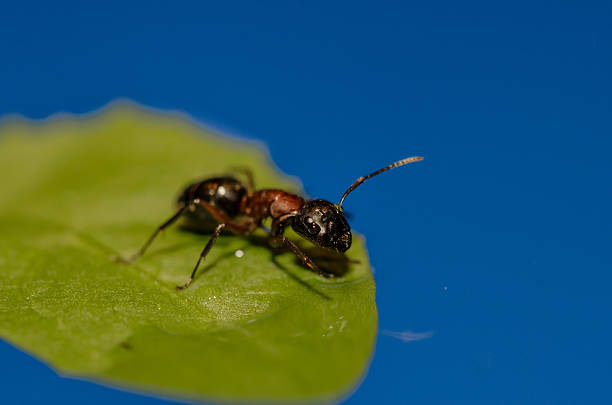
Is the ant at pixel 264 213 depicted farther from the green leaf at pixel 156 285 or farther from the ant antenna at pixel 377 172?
the green leaf at pixel 156 285

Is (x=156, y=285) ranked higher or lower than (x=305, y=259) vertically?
lower

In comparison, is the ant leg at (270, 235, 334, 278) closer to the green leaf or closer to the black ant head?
the green leaf

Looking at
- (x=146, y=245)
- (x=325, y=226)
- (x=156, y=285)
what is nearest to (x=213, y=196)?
(x=146, y=245)

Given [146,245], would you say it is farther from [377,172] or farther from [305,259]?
[377,172]

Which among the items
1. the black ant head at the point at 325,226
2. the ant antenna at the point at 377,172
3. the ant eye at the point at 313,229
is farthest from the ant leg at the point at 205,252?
the ant antenna at the point at 377,172

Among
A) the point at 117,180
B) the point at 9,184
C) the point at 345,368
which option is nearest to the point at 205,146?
the point at 117,180

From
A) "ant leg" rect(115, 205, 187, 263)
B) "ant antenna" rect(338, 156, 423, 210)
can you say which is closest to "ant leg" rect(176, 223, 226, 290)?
"ant leg" rect(115, 205, 187, 263)
